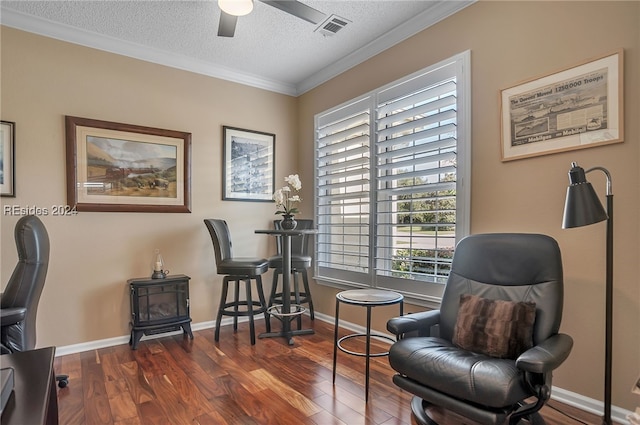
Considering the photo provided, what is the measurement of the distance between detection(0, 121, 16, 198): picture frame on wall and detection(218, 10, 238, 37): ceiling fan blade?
1.88 metres

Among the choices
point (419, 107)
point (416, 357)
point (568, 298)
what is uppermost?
point (419, 107)

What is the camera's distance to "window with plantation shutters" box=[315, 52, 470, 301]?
104 inches

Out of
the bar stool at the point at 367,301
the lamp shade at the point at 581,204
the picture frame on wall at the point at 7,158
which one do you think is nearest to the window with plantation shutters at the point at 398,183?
the bar stool at the point at 367,301

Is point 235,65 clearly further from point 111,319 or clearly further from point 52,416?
point 52,416

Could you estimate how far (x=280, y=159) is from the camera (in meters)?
4.23

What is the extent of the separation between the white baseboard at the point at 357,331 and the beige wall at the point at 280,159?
4 centimetres

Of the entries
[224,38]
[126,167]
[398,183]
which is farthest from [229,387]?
[224,38]

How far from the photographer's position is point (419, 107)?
9.20 ft

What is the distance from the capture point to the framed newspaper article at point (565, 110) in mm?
1882

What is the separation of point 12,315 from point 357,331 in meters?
2.62

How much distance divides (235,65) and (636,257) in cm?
369

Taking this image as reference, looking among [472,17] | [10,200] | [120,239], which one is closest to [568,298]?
[472,17]

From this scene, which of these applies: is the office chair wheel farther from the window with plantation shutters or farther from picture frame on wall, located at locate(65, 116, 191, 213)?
the window with plantation shutters

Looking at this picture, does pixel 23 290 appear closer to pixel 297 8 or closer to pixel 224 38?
pixel 297 8
